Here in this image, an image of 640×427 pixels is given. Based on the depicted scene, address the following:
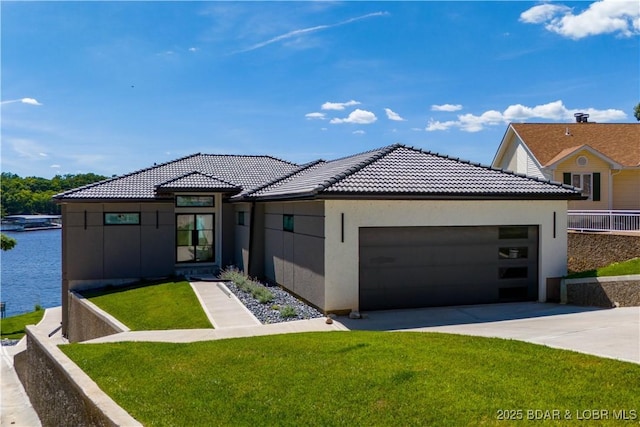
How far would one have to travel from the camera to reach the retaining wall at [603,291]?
12.4 m

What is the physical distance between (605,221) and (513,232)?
845 centimetres

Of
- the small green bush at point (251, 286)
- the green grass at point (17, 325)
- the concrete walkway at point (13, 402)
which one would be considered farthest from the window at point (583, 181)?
the green grass at point (17, 325)

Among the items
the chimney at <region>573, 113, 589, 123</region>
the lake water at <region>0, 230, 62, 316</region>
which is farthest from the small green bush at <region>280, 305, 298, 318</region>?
the lake water at <region>0, 230, 62, 316</region>

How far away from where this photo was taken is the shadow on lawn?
10891 millimetres

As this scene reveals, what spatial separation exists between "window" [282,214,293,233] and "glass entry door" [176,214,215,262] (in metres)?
6.42

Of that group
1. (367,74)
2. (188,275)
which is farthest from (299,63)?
(188,275)

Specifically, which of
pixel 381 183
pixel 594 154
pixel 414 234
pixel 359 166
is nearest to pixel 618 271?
A: pixel 414 234

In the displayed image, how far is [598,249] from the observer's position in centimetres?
1769

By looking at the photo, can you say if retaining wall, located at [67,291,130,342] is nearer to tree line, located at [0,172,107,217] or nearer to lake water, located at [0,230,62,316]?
lake water, located at [0,230,62,316]

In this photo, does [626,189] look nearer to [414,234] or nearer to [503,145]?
[503,145]

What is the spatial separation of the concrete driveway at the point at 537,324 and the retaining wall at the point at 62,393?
555 centimetres

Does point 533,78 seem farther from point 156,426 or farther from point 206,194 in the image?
point 156,426

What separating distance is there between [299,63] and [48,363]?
15962 mm

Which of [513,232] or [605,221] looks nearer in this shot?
[513,232]
